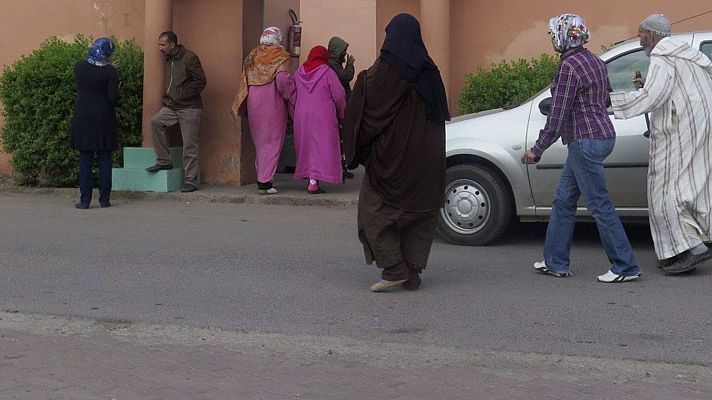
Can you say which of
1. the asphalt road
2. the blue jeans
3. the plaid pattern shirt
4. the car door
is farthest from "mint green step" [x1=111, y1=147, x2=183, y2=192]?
the plaid pattern shirt

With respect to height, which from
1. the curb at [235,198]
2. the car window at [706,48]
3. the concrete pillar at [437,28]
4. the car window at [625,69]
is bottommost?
the curb at [235,198]

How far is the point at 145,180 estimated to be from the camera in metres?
12.7

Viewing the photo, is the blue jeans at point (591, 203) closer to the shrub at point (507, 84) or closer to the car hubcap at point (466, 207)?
the car hubcap at point (466, 207)

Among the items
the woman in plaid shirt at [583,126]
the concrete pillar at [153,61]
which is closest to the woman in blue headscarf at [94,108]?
the concrete pillar at [153,61]

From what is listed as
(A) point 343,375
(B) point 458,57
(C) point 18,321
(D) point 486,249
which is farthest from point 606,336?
(B) point 458,57

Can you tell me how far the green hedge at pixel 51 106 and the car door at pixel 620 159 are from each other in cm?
549

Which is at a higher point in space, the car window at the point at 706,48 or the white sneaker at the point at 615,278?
the car window at the point at 706,48

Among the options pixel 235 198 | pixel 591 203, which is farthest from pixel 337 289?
pixel 235 198

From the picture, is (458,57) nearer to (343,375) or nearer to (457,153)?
(457,153)

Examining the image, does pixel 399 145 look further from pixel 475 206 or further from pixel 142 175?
pixel 142 175

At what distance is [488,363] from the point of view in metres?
6.06

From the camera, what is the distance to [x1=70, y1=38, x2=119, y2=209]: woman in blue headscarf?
1158cm

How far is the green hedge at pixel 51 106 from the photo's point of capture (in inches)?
494

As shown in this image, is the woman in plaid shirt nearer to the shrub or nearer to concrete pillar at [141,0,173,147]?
the shrub
